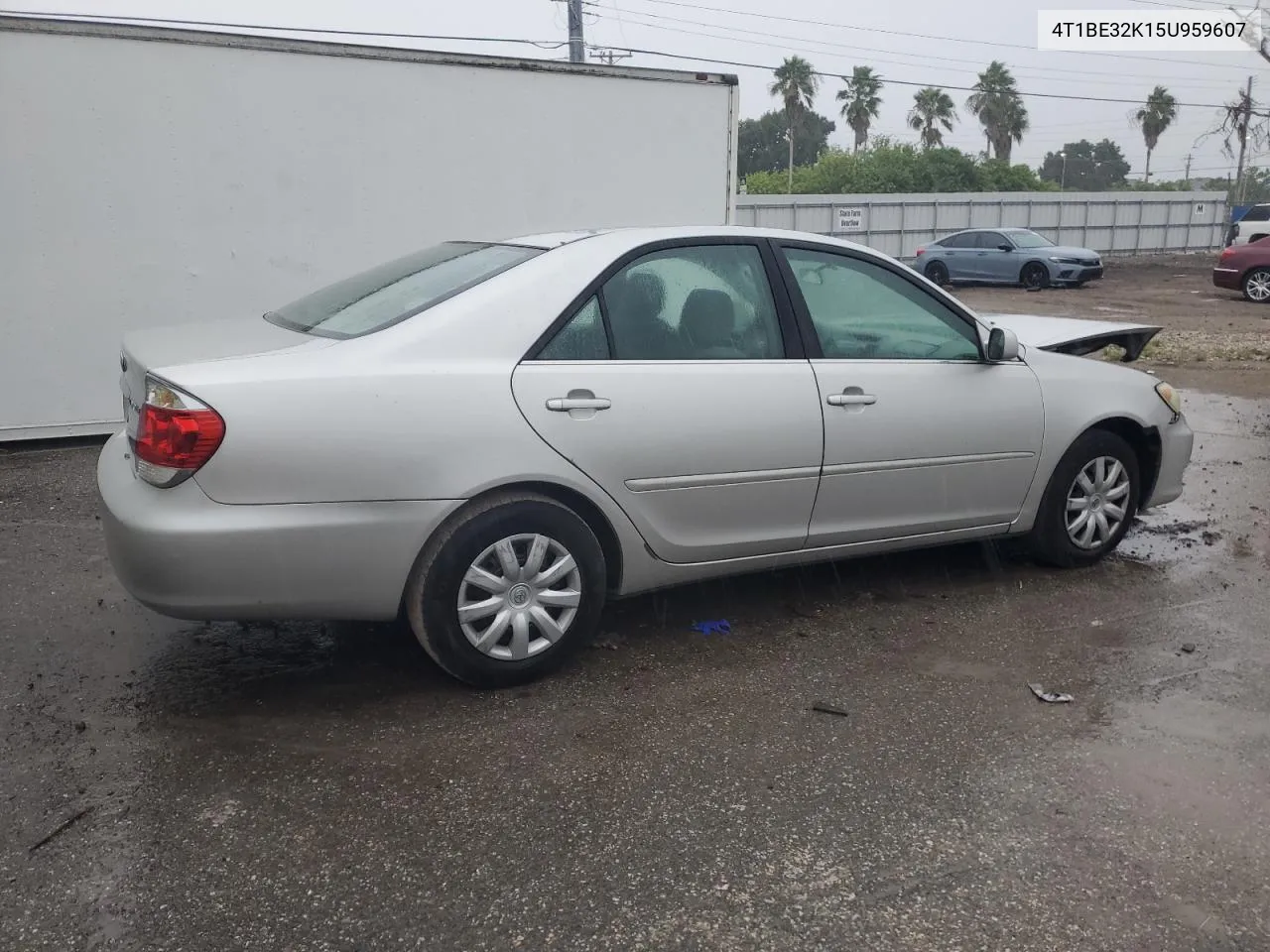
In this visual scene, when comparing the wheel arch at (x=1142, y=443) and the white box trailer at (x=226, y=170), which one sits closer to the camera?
the wheel arch at (x=1142, y=443)

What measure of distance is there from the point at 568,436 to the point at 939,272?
25516 millimetres

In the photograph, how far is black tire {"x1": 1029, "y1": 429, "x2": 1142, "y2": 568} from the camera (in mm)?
4945

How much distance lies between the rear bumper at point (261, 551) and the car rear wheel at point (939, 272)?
83.1ft

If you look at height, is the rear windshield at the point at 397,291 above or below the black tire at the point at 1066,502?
above

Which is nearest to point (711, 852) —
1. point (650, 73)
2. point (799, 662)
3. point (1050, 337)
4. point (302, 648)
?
point (799, 662)

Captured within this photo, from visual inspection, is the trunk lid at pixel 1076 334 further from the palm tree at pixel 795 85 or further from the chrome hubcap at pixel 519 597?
the palm tree at pixel 795 85

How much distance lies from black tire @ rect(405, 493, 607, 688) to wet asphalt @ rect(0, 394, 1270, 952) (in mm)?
118

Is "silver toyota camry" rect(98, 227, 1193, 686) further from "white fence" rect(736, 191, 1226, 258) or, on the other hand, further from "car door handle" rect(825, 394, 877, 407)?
"white fence" rect(736, 191, 1226, 258)

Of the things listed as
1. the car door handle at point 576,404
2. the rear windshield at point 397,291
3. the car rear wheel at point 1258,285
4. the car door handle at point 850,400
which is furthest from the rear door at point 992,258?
the car door handle at point 576,404

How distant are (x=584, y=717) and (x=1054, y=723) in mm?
1506

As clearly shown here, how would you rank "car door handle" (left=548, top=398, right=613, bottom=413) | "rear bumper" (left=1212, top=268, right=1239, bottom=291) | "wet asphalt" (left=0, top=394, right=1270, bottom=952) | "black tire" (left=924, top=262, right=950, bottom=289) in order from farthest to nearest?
1. "black tire" (left=924, top=262, right=950, bottom=289)
2. "rear bumper" (left=1212, top=268, right=1239, bottom=291)
3. "car door handle" (left=548, top=398, right=613, bottom=413)
4. "wet asphalt" (left=0, top=394, right=1270, bottom=952)

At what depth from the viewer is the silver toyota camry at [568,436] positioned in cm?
340

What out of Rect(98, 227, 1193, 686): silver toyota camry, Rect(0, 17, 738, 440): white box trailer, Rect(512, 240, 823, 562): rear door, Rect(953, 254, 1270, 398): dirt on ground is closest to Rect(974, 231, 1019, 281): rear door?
Rect(953, 254, 1270, 398): dirt on ground

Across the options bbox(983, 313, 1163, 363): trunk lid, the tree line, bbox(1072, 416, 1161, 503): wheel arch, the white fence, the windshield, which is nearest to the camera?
bbox(1072, 416, 1161, 503): wheel arch
